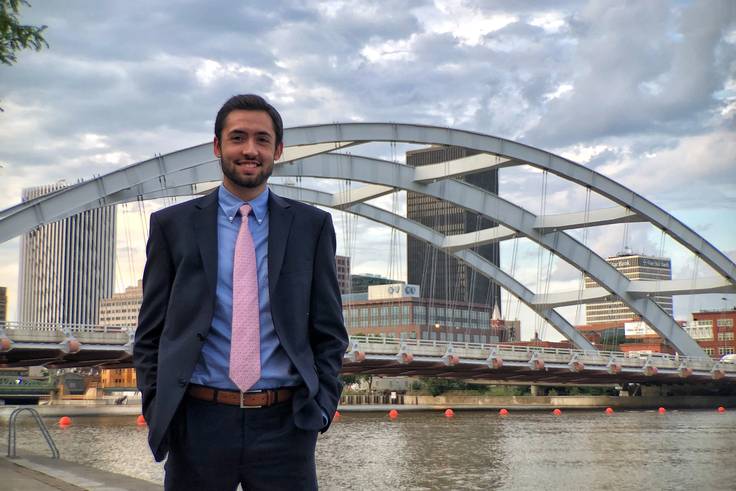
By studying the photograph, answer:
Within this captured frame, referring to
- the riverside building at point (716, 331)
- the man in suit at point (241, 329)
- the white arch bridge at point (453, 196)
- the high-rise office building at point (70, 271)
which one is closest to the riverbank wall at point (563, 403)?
the white arch bridge at point (453, 196)

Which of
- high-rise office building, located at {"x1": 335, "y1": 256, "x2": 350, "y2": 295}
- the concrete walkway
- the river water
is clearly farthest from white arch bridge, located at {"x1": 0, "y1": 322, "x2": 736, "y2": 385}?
high-rise office building, located at {"x1": 335, "y1": 256, "x2": 350, "y2": 295}

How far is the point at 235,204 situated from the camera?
3281mm

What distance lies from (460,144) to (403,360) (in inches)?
384

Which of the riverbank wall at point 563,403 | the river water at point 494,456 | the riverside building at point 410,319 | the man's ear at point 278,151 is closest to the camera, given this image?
the man's ear at point 278,151

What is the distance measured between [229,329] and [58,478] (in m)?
7.32

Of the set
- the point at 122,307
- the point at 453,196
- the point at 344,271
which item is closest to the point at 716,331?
the point at 344,271

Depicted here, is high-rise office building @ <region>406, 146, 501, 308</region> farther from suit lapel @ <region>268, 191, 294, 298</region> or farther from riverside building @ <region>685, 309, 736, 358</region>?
suit lapel @ <region>268, 191, 294, 298</region>

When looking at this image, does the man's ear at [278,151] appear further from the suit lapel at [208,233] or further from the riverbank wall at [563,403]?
the riverbank wall at [563,403]

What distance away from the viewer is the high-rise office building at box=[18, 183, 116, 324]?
175625mm

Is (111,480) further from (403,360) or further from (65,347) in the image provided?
(403,360)

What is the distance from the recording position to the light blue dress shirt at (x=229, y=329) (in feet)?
9.98

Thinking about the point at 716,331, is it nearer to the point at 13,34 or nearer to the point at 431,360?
the point at 431,360

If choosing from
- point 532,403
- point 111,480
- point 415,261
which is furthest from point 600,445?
point 415,261

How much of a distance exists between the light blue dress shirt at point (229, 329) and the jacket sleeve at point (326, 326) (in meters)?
0.11
